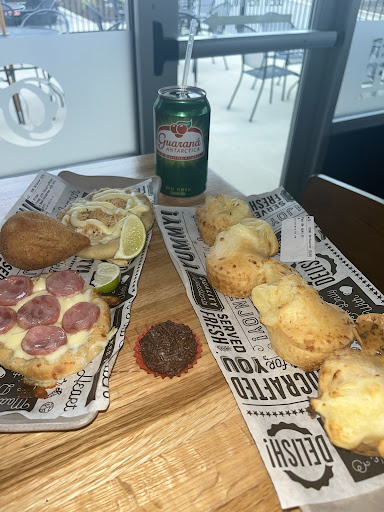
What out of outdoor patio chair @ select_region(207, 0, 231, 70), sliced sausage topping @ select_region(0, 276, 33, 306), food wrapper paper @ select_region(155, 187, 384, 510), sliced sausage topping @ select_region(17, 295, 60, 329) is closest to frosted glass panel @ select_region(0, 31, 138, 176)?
outdoor patio chair @ select_region(207, 0, 231, 70)

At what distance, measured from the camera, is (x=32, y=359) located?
3.81ft

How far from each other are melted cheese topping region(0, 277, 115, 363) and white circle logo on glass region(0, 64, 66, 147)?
5.76ft

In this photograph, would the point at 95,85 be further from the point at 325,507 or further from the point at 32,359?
the point at 325,507

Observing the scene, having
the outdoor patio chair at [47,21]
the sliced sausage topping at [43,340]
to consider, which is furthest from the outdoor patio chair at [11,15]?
the sliced sausage topping at [43,340]

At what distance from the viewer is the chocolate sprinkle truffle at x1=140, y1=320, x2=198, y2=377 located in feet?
3.83

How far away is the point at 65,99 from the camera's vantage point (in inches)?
109

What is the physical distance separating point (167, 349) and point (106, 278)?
1.29 feet

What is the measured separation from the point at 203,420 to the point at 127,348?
341mm

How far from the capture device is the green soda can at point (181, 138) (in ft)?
5.82

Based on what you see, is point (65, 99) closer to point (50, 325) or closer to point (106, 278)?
point (106, 278)

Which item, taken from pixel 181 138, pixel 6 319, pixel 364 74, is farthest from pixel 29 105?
pixel 364 74

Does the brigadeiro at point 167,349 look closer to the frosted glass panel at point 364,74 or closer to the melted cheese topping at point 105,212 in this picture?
the melted cheese topping at point 105,212

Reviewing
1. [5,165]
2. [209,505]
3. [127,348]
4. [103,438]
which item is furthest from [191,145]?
[5,165]

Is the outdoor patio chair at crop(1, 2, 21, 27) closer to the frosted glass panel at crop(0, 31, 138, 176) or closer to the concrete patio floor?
the frosted glass panel at crop(0, 31, 138, 176)
